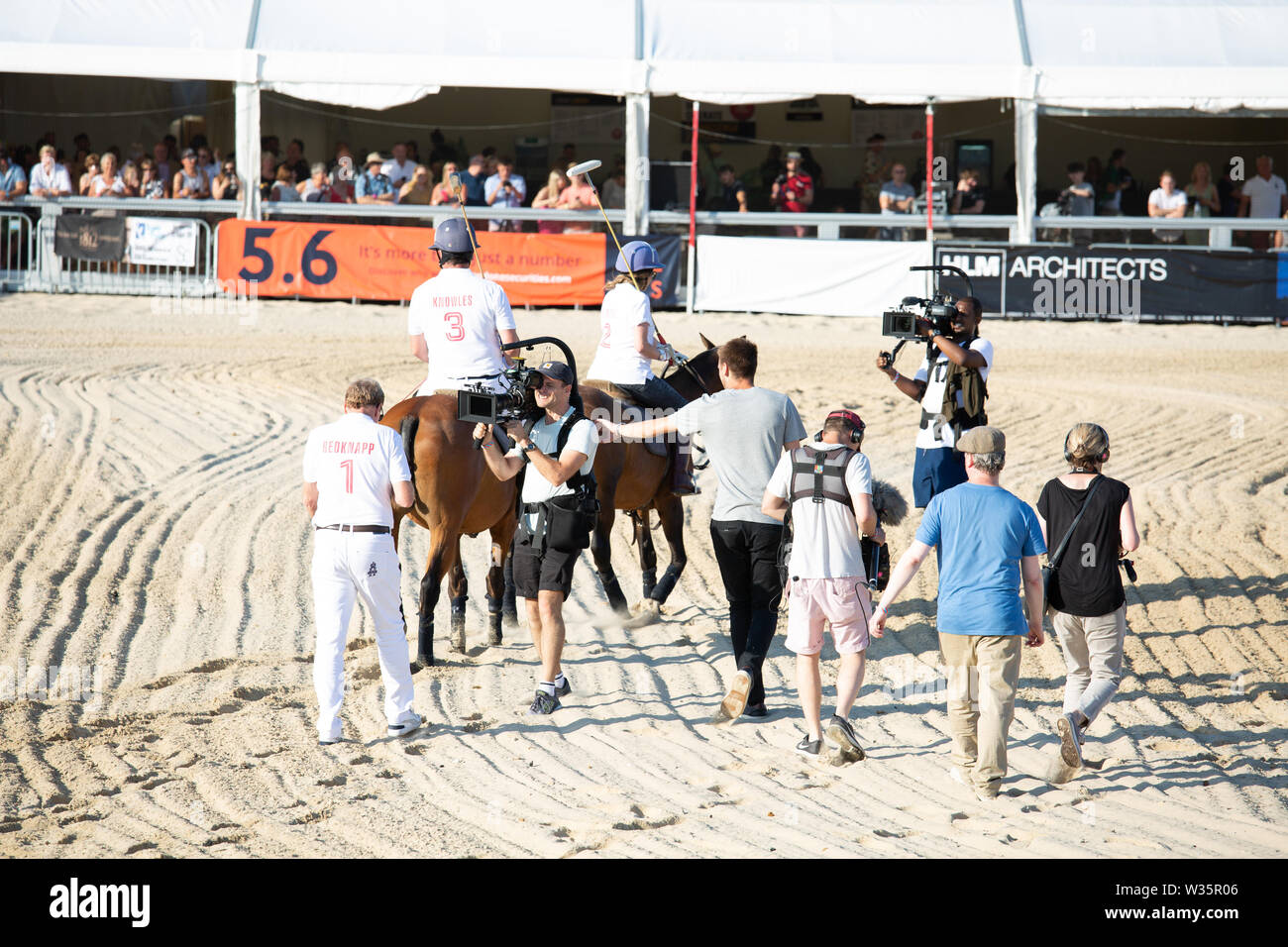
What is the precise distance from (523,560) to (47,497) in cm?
583

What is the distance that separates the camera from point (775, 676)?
780 cm

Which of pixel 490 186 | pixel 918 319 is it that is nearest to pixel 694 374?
pixel 918 319

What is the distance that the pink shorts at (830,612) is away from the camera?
623cm

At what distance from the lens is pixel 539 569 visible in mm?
6816

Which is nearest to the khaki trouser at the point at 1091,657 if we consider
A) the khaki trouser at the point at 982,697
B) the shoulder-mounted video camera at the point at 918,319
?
the khaki trouser at the point at 982,697

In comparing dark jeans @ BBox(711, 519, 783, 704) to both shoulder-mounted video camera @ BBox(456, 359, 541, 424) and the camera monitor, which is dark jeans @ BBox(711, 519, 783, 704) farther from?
the camera monitor

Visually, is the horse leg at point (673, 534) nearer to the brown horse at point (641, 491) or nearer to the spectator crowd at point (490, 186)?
A: the brown horse at point (641, 491)

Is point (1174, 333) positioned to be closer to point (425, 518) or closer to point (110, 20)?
point (425, 518)

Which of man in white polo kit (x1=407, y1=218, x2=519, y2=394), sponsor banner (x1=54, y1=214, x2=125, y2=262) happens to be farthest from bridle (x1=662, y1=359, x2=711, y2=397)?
sponsor banner (x1=54, y1=214, x2=125, y2=262)

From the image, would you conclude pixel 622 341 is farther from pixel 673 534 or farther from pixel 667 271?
pixel 667 271

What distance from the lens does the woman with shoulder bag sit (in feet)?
20.7

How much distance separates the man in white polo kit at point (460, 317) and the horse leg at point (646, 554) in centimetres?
197

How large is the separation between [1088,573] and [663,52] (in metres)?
14.8

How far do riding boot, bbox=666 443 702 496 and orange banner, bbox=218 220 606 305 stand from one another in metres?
9.89
